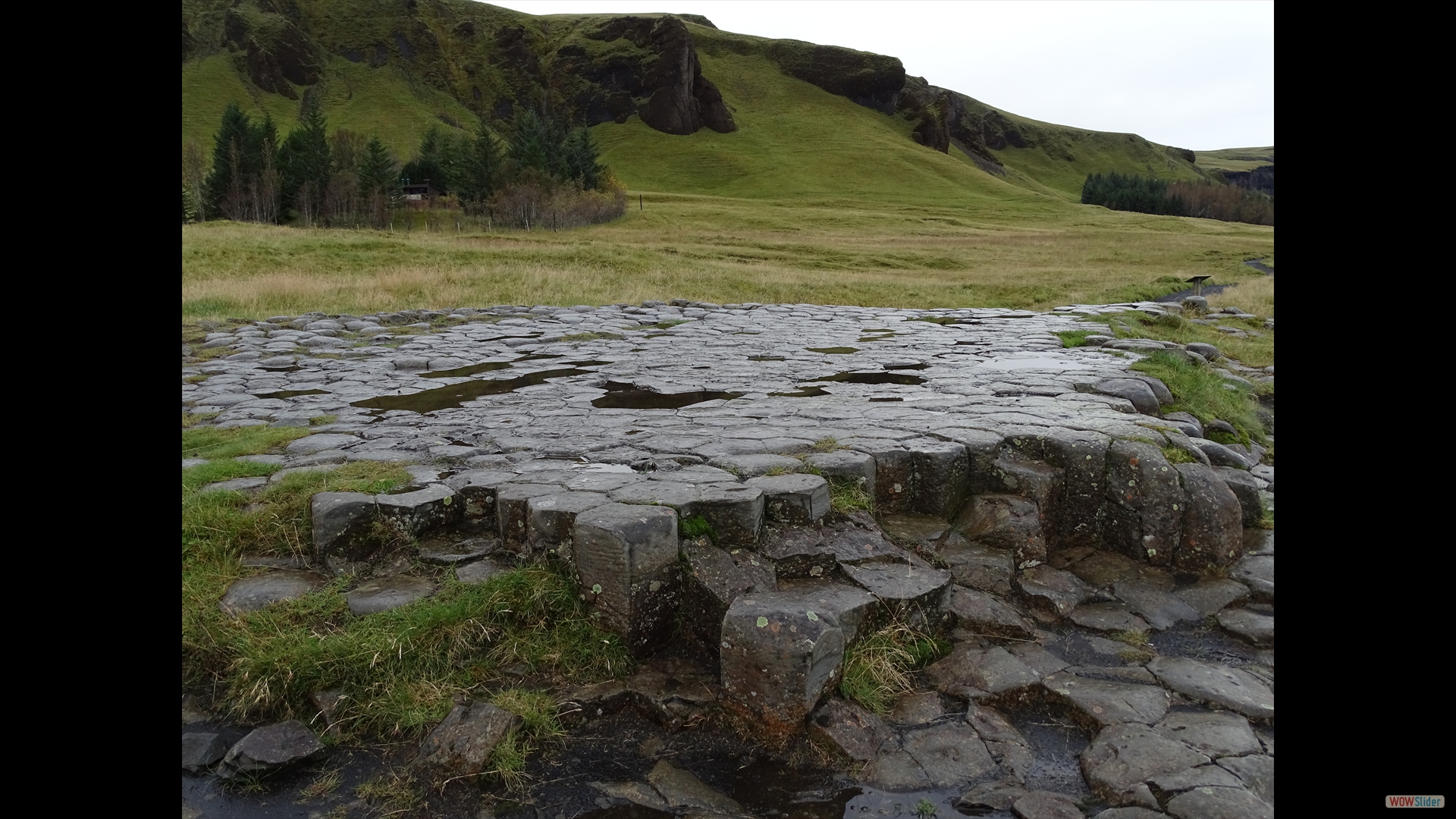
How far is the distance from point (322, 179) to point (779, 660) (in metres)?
69.0

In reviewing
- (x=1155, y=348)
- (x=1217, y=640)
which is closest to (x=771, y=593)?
(x=1217, y=640)

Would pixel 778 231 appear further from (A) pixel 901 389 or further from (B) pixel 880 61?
(B) pixel 880 61

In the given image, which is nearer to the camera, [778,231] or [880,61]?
[778,231]

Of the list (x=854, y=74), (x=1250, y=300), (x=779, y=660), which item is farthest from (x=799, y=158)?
(x=779, y=660)

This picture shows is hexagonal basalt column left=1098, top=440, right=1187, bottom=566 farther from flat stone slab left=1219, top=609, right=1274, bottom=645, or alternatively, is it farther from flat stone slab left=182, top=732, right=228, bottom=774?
flat stone slab left=182, top=732, right=228, bottom=774

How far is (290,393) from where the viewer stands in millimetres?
8055

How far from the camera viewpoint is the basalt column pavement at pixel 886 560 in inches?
123

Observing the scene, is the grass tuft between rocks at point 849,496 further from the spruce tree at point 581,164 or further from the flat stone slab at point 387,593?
the spruce tree at point 581,164

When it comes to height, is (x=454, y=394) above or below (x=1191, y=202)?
below

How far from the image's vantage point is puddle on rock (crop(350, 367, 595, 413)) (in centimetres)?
725

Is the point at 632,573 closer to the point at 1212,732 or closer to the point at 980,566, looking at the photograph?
the point at 980,566

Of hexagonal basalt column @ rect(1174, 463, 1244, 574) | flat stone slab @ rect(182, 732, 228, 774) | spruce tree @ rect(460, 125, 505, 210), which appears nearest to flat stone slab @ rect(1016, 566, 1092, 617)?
hexagonal basalt column @ rect(1174, 463, 1244, 574)

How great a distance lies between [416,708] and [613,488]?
1.49 metres
